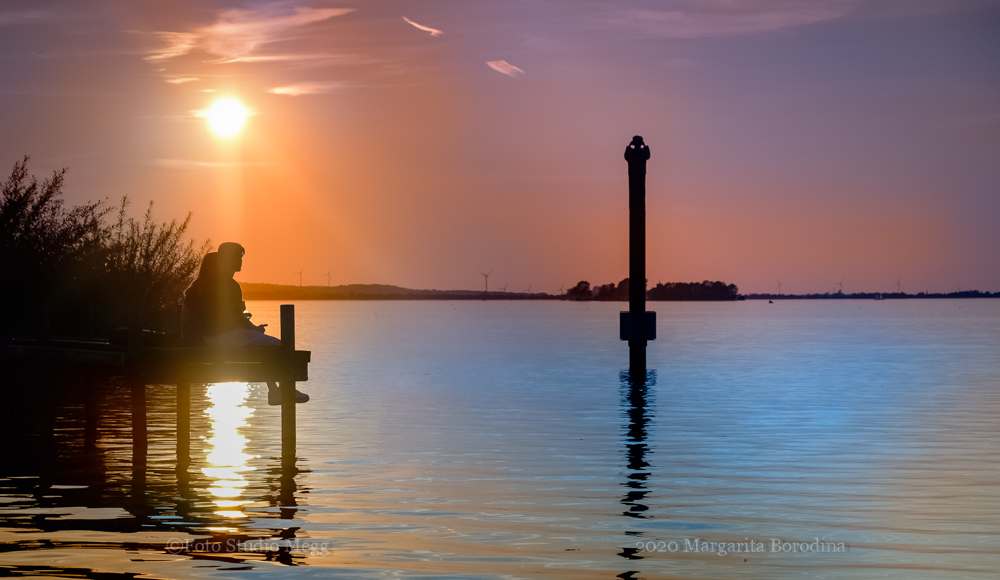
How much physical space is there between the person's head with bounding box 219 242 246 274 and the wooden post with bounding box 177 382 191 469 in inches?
78.1

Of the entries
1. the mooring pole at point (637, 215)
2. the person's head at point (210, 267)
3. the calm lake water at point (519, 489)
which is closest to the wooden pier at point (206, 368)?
the calm lake water at point (519, 489)

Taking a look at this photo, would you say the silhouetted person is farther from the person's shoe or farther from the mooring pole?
the mooring pole

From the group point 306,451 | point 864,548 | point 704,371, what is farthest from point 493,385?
point 864,548

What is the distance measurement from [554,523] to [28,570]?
5857 mm

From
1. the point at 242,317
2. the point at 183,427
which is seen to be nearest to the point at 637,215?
the point at 242,317

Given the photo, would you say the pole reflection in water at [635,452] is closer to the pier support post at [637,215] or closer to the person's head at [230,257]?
the pier support post at [637,215]

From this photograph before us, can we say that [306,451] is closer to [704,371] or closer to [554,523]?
[554,523]

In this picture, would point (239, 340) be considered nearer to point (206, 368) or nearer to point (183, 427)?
point (206, 368)

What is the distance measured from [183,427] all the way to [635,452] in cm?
812

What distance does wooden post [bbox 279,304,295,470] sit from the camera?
17438mm

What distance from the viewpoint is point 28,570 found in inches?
424

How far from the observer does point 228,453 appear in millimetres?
19906

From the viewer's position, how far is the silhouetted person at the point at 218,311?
17.7m

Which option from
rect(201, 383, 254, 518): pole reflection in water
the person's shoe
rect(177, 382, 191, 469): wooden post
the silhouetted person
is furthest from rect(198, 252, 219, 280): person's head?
rect(201, 383, 254, 518): pole reflection in water
